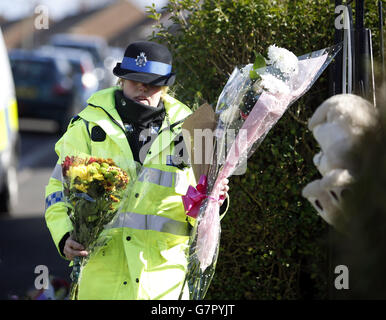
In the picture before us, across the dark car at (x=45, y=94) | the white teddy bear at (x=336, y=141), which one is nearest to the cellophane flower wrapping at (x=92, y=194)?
the white teddy bear at (x=336, y=141)

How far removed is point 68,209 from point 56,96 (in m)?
15.4

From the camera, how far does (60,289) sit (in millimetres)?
5352

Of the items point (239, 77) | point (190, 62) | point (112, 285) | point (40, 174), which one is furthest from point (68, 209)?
point (40, 174)

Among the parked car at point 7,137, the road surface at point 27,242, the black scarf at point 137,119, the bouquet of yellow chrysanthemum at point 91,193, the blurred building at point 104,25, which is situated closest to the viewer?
the bouquet of yellow chrysanthemum at point 91,193

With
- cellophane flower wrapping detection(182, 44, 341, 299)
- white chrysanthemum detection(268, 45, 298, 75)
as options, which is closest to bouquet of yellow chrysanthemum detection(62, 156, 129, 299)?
cellophane flower wrapping detection(182, 44, 341, 299)

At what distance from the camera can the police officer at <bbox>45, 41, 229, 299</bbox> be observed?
3.39m

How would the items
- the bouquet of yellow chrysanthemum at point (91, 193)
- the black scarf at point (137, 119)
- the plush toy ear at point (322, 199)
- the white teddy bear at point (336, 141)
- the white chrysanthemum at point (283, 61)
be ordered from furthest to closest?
the black scarf at point (137, 119) < the white chrysanthemum at point (283, 61) < the bouquet of yellow chrysanthemum at point (91, 193) < the plush toy ear at point (322, 199) < the white teddy bear at point (336, 141)

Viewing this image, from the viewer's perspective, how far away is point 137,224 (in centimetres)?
340

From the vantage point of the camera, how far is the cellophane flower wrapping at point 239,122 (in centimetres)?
337

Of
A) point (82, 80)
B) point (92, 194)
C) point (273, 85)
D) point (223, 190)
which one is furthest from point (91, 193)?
point (82, 80)

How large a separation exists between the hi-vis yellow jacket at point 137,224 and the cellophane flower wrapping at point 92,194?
Answer: 0.22ft

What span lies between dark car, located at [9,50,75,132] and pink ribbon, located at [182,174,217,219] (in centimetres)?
1537

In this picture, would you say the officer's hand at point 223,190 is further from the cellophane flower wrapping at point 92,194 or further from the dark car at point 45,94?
the dark car at point 45,94
